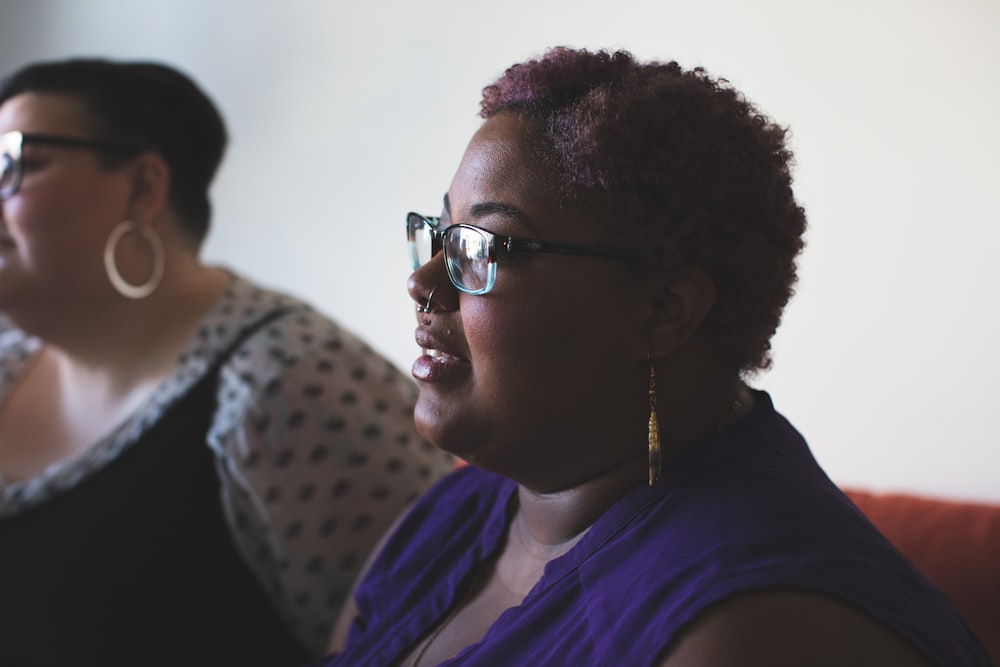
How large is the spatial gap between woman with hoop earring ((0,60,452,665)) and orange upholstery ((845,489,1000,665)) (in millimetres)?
752

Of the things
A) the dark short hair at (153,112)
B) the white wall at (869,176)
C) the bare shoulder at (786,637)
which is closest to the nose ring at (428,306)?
the bare shoulder at (786,637)

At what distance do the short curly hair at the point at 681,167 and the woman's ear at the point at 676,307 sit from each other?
0.6 inches

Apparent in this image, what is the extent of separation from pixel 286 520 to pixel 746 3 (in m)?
1.11

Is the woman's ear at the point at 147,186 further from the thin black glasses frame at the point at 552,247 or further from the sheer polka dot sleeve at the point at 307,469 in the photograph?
the thin black glasses frame at the point at 552,247

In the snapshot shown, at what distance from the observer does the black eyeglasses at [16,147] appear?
63.3 inches

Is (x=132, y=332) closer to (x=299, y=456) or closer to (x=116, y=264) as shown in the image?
(x=116, y=264)

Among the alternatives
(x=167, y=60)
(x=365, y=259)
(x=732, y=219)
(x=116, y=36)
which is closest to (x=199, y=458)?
(x=365, y=259)

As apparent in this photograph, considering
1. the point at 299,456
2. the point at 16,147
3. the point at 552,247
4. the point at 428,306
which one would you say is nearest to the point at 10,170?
the point at 16,147

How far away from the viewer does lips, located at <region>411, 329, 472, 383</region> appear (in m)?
0.94

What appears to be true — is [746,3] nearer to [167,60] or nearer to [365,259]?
[365,259]

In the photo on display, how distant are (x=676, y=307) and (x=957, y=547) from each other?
494 mm

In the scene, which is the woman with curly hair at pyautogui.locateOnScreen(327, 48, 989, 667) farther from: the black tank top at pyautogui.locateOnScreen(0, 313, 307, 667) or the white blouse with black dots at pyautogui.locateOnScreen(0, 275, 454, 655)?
the black tank top at pyautogui.locateOnScreen(0, 313, 307, 667)

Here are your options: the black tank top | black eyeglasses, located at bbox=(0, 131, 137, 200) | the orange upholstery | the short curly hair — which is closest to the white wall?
the orange upholstery

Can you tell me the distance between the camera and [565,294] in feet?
2.93
